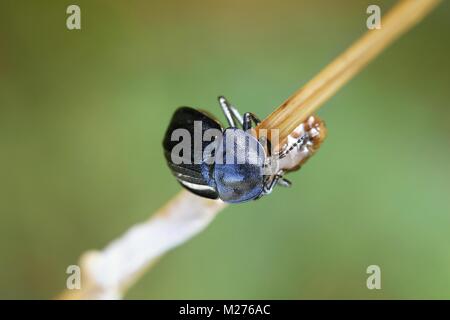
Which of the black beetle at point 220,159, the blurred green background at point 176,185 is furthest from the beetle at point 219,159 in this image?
the blurred green background at point 176,185

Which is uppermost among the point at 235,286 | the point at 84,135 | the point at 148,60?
the point at 148,60

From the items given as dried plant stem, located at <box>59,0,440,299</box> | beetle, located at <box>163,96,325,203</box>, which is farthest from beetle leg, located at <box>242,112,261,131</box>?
dried plant stem, located at <box>59,0,440,299</box>

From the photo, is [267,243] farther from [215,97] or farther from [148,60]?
[148,60]

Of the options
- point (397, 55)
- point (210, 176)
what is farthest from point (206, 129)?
point (397, 55)

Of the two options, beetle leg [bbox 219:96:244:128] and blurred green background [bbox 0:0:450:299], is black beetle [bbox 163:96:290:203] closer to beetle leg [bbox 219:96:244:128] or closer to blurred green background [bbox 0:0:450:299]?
beetle leg [bbox 219:96:244:128]

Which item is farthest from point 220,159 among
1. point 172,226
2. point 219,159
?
point 172,226

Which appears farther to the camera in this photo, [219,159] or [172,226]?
[219,159]

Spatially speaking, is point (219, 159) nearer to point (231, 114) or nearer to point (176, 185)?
point (231, 114)
